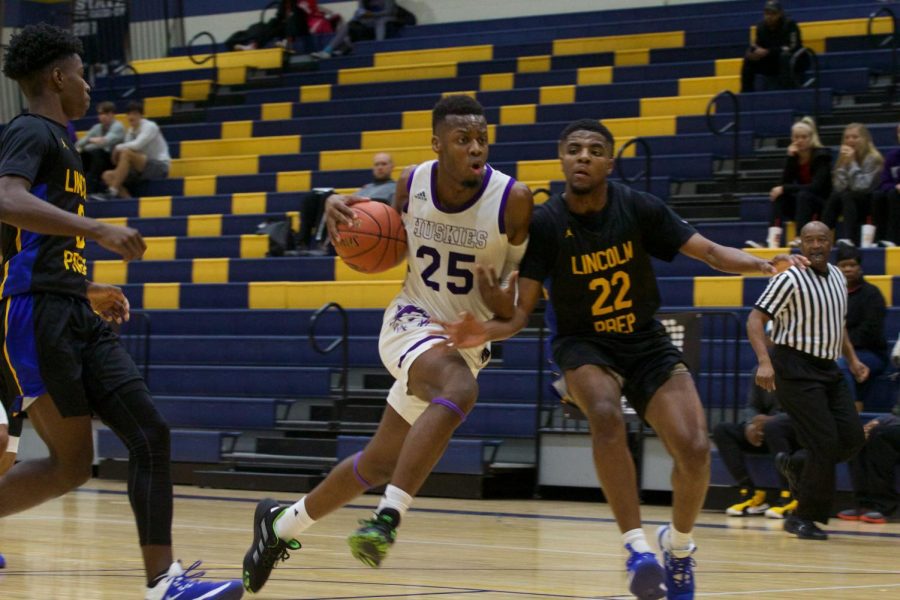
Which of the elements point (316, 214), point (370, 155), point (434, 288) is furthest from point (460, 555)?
point (370, 155)

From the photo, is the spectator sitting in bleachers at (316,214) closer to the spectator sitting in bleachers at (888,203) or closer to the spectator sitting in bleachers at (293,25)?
the spectator sitting in bleachers at (888,203)

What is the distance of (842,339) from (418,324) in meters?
3.97

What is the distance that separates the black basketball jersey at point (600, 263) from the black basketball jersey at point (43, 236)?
1.59 meters

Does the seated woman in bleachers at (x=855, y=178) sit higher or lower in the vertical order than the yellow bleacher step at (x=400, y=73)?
lower

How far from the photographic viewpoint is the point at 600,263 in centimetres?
472

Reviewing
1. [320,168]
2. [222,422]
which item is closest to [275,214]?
[320,168]

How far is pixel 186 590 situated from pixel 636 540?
56.5 inches

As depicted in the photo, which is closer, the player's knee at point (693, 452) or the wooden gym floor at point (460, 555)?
the player's knee at point (693, 452)

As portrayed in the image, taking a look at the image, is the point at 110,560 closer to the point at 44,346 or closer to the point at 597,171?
the point at 44,346

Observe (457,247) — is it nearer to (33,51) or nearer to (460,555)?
(33,51)

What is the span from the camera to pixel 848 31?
13.1 metres

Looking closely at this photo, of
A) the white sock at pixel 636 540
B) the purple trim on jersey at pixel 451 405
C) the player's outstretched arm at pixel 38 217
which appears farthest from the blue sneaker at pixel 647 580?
the player's outstretched arm at pixel 38 217

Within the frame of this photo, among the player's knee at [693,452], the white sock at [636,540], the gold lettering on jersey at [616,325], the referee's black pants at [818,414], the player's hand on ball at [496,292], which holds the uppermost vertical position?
the player's hand on ball at [496,292]

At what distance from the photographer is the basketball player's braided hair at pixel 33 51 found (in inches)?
167
